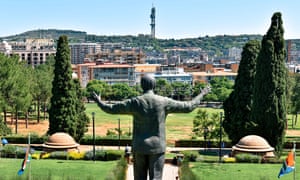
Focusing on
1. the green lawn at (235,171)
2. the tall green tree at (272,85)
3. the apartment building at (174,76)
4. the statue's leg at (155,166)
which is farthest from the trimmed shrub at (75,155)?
the apartment building at (174,76)

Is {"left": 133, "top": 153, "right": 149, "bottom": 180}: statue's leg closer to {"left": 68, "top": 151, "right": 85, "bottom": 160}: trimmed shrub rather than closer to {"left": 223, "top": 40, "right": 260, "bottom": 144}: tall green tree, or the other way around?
{"left": 68, "top": 151, "right": 85, "bottom": 160}: trimmed shrub

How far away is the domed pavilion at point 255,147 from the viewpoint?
28594 millimetres

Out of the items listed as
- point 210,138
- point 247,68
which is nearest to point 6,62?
point 210,138

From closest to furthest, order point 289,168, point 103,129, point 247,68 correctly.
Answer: point 289,168 → point 247,68 → point 103,129

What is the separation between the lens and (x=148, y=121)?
975cm

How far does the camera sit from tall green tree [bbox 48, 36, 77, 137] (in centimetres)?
3706

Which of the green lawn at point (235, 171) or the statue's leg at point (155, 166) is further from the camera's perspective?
the green lawn at point (235, 171)

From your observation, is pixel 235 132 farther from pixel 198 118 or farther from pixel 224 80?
pixel 224 80

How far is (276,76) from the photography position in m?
30.2

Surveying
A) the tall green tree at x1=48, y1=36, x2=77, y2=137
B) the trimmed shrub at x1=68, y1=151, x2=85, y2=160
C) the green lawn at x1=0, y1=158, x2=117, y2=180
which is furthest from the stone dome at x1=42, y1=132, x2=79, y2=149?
the tall green tree at x1=48, y1=36, x2=77, y2=137

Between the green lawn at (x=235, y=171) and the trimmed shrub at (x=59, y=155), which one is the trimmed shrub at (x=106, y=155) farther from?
the green lawn at (x=235, y=171)

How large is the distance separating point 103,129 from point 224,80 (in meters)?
58.5

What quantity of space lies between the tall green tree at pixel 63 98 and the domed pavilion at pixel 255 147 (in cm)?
1496

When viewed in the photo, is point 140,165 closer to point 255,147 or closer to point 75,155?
point 75,155
